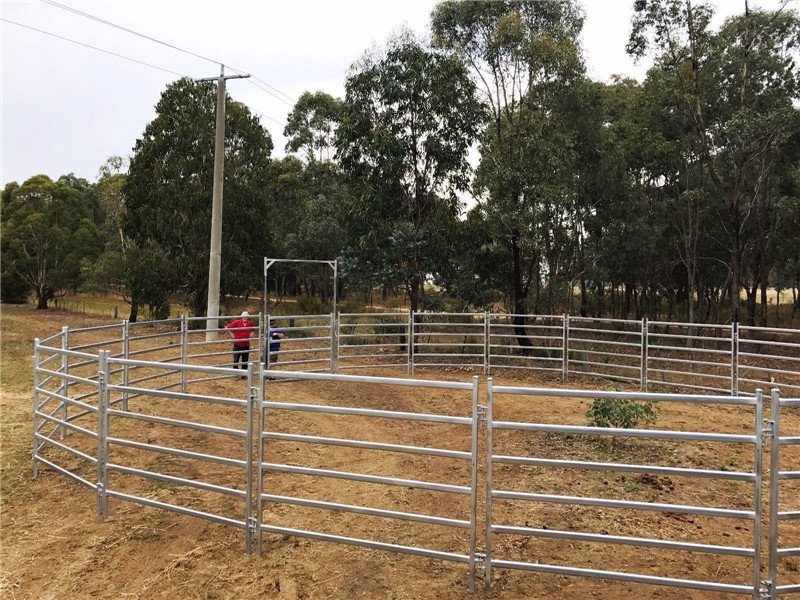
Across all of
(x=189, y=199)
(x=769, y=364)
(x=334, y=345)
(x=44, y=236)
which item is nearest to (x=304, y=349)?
(x=334, y=345)

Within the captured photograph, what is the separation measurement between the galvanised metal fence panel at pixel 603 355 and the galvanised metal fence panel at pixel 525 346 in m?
0.40

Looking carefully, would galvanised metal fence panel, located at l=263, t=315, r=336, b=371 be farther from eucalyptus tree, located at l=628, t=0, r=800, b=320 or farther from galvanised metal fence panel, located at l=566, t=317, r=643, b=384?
eucalyptus tree, located at l=628, t=0, r=800, b=320

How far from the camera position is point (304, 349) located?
1248cm

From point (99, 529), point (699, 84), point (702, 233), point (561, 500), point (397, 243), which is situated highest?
point (699, 84)

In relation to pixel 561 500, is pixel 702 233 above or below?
above

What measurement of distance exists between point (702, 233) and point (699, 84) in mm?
8479

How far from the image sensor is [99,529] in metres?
5.02

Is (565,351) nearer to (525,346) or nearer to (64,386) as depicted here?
(525,346)

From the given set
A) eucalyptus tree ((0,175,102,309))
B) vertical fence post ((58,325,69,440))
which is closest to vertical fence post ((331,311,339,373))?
vertical fence post ((58,325,69,440))

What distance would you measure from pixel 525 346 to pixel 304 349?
518 centimetres

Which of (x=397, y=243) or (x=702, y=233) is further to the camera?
(x=702, y=233)

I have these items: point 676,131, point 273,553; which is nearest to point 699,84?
point 676,131

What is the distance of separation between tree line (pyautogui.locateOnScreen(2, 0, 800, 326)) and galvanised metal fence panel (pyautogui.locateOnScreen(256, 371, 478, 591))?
34.4 ft

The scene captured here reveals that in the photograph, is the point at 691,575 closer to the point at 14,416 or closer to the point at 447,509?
the point at 447,509
